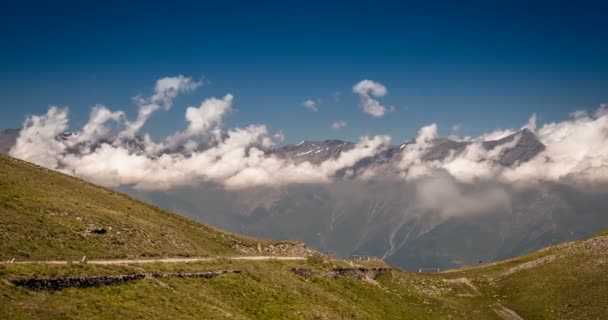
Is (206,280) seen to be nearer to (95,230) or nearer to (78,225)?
(95,230)

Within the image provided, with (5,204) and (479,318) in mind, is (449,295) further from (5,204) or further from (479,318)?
(5,204)

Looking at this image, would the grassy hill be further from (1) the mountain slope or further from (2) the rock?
(2) the rock

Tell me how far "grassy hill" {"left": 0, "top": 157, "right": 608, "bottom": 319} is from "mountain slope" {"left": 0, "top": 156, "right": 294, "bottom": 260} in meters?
0.25

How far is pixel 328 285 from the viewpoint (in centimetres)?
8038

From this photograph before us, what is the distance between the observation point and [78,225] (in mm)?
66750

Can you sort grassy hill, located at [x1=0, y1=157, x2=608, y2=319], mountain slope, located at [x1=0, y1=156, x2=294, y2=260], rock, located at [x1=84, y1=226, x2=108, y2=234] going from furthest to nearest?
rock, located at [x1=84, y1=226, x2=108, y2=234], mountain slope, located at [x1=0, y1=156, x2=294, y2=260], grassy hill, located at [x1=0, y1=157, x2=608, y2=319]

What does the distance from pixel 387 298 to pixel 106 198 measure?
54.3 m

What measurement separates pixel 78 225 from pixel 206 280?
19.9 m

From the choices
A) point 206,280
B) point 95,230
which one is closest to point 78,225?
point 95,230

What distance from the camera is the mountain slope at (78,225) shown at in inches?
2283

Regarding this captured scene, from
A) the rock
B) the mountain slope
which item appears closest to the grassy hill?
the mountain slope

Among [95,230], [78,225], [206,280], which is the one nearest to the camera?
[206,280]

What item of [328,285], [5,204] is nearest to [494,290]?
[328,285]

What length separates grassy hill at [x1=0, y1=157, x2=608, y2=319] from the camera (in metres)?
45.8
